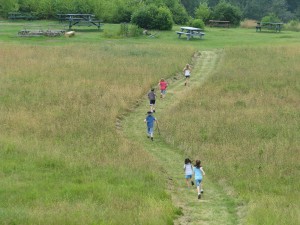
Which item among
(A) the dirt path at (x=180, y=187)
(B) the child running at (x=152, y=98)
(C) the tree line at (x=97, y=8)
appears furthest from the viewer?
(C) the tree line at (x=97, y=8)

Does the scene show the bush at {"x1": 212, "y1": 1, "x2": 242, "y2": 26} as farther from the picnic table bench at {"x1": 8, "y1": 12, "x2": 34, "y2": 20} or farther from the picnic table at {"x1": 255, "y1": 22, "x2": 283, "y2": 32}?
the picnic table bench at {"x1": 8, "y1": 12, "x2": 34, "y2": 20}

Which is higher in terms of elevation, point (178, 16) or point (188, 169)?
point (178, 16)

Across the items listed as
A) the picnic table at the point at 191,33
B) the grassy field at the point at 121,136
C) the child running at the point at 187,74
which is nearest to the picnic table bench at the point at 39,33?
the grassy field at the point at 121,136

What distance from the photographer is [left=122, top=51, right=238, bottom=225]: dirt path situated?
51.7 ft

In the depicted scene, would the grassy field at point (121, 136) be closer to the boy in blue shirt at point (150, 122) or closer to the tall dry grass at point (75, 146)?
the tall dry grass at point (75, 146)

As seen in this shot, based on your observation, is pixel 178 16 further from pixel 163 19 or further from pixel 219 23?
pixel 163 19

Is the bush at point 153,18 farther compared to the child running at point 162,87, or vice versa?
the bush at point 153,18

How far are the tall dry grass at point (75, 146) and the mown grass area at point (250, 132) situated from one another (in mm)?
2492

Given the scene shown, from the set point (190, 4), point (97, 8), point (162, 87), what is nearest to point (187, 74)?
point (162, 87)

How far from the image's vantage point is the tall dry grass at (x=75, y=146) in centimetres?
1548

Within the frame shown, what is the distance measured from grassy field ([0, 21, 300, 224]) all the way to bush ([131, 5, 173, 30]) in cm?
2033

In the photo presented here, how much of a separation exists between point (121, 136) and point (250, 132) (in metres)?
6.01

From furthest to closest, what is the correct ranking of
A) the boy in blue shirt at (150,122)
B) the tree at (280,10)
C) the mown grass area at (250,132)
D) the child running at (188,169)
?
the tree at (280,10) < the boy in blue shirt at (150,122) < the child running at (188,169) < the mown grass area at (250,132)

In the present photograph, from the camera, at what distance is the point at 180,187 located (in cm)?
1856
